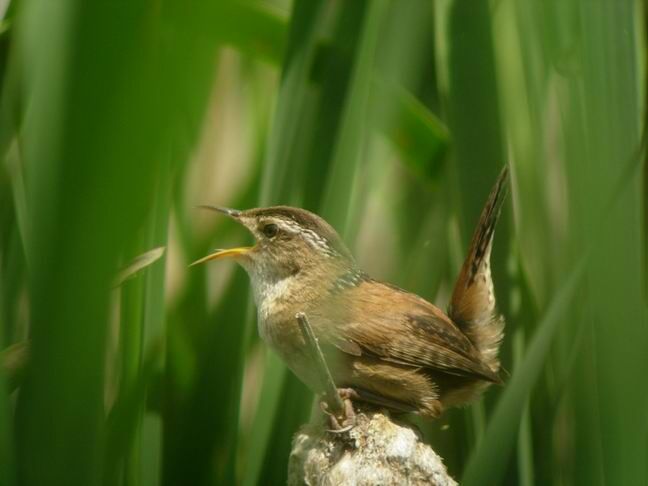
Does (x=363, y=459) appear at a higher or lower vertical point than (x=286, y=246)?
lower

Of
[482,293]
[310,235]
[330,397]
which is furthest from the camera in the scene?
[310,235]

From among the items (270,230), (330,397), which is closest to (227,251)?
(270,230)

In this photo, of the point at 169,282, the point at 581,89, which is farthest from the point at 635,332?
the point at 169,282

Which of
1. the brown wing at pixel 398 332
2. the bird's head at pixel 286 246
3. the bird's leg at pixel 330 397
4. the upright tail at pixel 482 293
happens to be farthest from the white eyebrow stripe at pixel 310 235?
the bird's leg at pixel 330 397

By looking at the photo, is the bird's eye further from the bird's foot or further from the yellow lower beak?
the bird's foot

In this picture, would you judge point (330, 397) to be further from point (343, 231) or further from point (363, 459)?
point (343, 231)

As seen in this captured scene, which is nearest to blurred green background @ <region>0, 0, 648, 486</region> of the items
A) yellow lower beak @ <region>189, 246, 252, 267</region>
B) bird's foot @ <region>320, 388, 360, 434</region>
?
yellow lower beak @ <region>189, 246, 252, 267</region>
